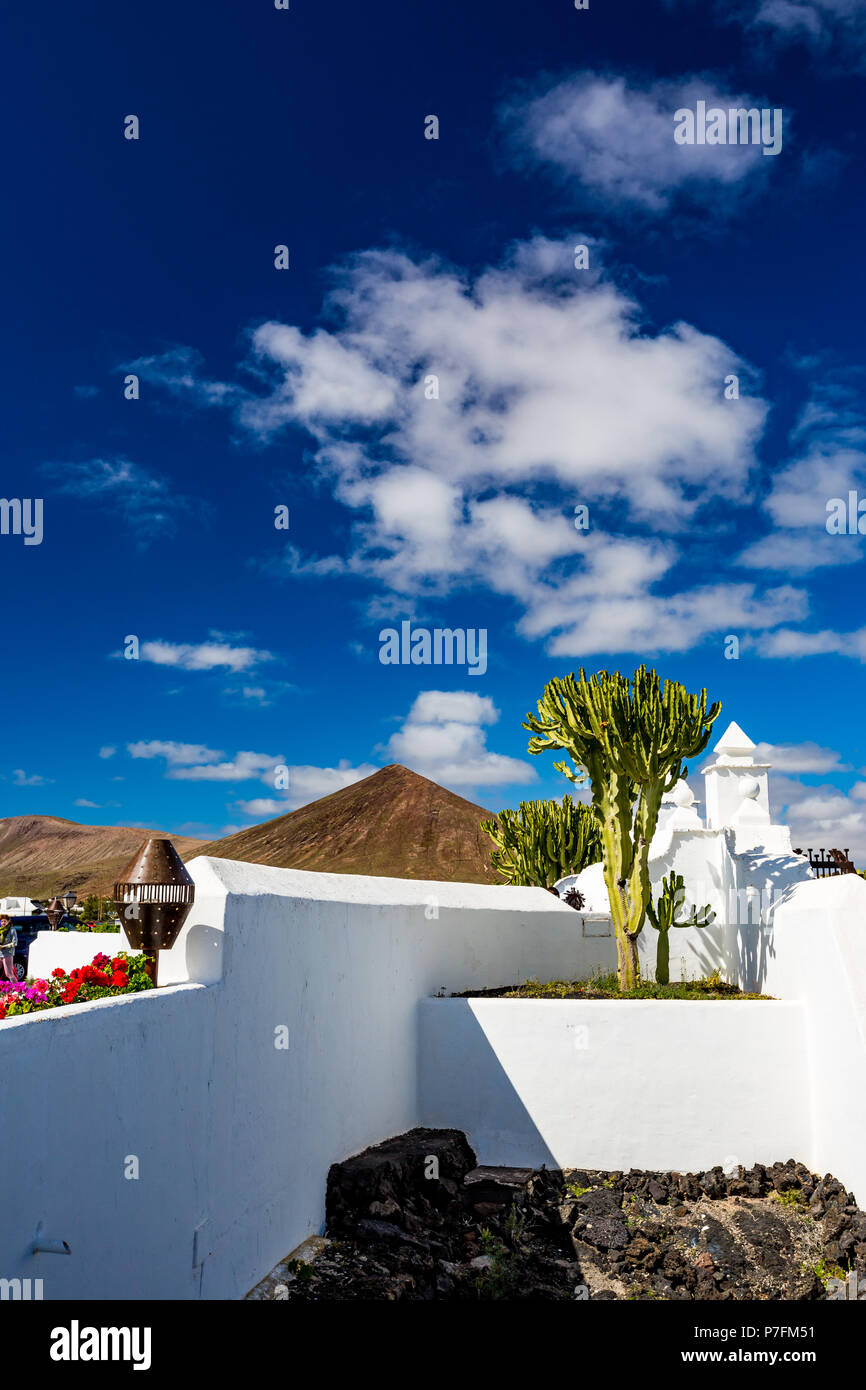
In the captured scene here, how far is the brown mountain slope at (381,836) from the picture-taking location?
85188 millimetres

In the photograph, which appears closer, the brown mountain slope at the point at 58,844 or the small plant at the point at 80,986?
the small plant at the point at 80,986

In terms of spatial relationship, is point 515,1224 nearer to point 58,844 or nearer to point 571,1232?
point 571,1232

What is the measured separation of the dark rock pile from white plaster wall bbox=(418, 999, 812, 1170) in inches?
10.9

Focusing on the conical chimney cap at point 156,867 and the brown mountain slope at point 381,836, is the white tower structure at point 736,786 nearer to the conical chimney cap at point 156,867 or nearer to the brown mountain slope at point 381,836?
the conical chimney cap at point 156,867

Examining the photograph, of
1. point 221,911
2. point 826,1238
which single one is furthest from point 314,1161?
point 826,1238

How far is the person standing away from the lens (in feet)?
28.6

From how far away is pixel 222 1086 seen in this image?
246 inches

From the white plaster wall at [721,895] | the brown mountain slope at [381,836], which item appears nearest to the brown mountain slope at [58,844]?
the brown mountain slope at [381,836]

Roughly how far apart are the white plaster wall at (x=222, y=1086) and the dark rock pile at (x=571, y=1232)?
477 millimetres

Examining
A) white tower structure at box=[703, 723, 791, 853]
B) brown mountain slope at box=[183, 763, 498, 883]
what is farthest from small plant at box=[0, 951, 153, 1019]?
brown mountain slope at box=[183, 763, 498, 883]
